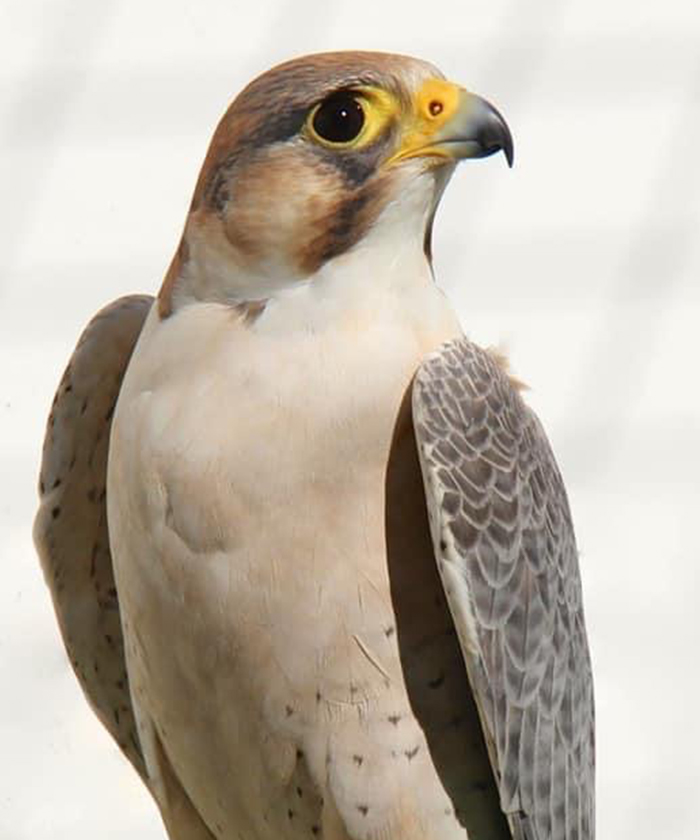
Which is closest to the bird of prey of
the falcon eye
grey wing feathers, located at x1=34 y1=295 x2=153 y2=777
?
the falcon eye

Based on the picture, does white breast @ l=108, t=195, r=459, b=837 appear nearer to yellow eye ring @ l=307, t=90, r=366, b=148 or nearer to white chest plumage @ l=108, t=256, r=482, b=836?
white chest plumage @ l=108, t=256, r=482, b=836

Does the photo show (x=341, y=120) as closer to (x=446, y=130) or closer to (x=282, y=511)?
(x=446, y=130)

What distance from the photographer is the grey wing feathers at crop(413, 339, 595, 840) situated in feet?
11.2

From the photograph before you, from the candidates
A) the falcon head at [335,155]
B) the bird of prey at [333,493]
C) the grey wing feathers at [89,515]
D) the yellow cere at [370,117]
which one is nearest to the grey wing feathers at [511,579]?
the bird of prey at [333,493]

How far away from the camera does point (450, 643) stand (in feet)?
11.6

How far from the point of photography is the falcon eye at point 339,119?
131 inches

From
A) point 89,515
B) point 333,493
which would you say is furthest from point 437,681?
point 89,515

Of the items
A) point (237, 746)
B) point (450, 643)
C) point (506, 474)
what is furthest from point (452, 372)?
point (237, 746)

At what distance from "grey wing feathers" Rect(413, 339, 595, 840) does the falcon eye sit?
1.27 feet

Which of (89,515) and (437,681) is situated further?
Result: (89,515)

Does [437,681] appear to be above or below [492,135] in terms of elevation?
below

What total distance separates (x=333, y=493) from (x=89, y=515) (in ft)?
2.37

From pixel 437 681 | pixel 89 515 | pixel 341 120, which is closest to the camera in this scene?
pixel 341 120

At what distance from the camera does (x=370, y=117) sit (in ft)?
11.0
